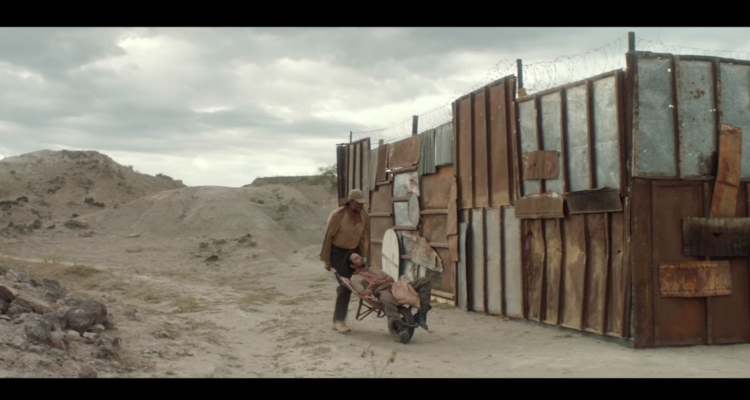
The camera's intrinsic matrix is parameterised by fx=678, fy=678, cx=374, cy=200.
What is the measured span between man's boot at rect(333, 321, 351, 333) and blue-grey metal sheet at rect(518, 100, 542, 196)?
3.45 meters

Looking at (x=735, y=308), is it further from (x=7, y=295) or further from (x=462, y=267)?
(x=7, y=295)

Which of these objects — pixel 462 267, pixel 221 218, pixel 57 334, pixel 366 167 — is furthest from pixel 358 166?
pixel 221 218

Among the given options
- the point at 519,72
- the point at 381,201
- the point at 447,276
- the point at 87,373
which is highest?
the point at 519,72

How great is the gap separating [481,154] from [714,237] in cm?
431

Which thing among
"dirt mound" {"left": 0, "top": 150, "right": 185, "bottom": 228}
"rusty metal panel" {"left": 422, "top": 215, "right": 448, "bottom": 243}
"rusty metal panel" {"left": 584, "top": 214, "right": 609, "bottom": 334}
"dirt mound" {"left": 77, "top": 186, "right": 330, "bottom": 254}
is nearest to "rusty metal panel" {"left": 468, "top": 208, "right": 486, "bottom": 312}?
"rusty metal panel" {"left": 422, "top": 215, "right": 448, "bottom": 243}

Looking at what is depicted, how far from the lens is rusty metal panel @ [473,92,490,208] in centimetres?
1166

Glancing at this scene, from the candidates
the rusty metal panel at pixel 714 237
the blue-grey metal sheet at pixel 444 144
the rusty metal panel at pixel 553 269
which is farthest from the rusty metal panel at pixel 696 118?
the blue-grey metal sheet at pixel 444 144

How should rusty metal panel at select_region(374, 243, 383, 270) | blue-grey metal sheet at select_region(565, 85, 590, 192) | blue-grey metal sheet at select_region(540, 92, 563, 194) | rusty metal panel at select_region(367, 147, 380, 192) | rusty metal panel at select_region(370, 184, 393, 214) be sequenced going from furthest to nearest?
rusty metal panel at select_region(367, 147, 380, 192) → rusty metal panel at select_region(374, 243, 383, 270) → rusty metal panel at select_region(370, 184, 393, 214) → blue-grey metal sheet at select_region(540, 92, 563, 194) → blue-grey metal sheet at select_region(565, 85, 590, 192)

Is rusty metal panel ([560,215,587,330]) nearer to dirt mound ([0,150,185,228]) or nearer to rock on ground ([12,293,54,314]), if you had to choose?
rock on ground ([12,293,54,314])

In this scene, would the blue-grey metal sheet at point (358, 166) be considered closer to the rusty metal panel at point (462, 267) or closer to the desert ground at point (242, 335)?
the desert ground at point (242, 335)

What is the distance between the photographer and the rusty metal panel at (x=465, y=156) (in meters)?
12.2

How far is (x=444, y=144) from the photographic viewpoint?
43.0ft

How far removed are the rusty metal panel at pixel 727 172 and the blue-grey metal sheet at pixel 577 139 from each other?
1.57m

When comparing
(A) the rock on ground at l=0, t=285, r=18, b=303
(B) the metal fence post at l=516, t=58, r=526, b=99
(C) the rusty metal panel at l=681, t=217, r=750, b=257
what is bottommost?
(A) the rock on ground at l=0, t=285, r=18, b=303
